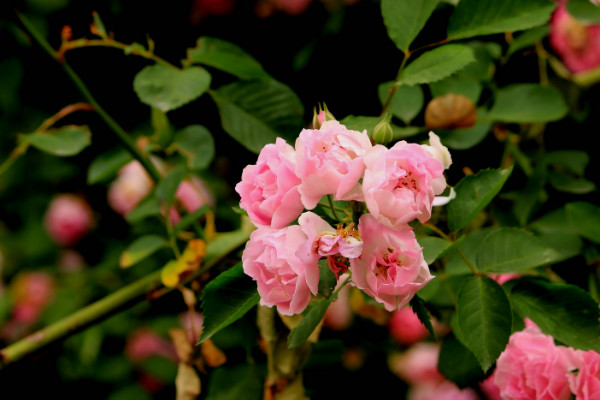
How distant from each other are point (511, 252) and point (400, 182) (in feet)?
0.73

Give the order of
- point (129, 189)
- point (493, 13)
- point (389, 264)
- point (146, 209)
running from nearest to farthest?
1. point (389, 264)
2. point (493, 13)
3. point (146, 209)
4. point (129, 189)

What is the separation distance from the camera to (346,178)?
0.44 metres

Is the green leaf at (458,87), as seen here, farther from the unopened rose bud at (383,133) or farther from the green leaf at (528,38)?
the unopened rose bud at (383,133)

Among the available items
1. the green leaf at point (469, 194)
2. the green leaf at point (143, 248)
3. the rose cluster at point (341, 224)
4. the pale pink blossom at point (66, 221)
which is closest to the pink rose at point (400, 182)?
the rose cluster at point (341, 224)

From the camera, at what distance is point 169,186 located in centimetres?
82

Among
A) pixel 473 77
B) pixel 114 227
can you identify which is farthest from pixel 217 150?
pixel 473 77

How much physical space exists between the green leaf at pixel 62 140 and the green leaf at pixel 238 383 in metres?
0.40

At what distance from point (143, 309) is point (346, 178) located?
120cm

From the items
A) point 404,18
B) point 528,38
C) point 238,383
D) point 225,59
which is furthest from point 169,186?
point 528,38

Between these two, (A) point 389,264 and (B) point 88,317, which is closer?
(A) point 389,264

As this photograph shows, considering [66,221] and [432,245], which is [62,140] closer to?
[432,245]

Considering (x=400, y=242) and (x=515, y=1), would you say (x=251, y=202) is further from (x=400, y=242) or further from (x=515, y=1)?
(x=515, y=1)

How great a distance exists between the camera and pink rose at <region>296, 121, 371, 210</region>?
444 mm

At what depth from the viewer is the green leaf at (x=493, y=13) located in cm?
67
